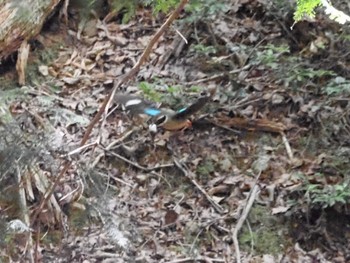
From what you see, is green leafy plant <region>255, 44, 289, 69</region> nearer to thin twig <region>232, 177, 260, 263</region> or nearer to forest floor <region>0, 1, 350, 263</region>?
forest floor <region>0, 1, 350, 263</region>

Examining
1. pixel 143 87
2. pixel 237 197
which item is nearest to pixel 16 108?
pixel 143 87

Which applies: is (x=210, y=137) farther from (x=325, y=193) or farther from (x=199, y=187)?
(x=325, y=193)

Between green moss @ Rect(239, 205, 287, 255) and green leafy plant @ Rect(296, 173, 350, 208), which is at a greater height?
green leafy plant @ Rect(296, 173, 350, 208)

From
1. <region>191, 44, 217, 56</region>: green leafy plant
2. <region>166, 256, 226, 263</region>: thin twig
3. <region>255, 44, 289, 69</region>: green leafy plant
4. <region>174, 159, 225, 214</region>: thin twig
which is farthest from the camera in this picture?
<region>191, 44, 217, 56</region>: green leafy plant

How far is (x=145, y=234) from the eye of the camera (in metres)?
3.88

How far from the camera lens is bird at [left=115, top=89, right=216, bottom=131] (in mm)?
4258

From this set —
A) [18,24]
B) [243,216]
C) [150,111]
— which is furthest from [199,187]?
[18,24]

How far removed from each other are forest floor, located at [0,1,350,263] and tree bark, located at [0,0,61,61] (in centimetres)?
18

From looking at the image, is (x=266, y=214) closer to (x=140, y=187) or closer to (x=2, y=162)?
(x=140, y=187)

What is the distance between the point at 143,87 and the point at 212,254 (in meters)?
1.26

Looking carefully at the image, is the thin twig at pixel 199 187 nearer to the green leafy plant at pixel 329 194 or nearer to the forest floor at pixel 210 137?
the forest floor at pixel 210 137

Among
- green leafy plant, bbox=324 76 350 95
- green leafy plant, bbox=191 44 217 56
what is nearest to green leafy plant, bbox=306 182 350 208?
green leafy plant, bbox=324 76 350 95

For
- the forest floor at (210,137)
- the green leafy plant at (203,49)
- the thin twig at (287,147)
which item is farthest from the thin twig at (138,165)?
the green leafy plant at (203,49)

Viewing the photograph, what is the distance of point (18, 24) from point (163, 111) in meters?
1.29
